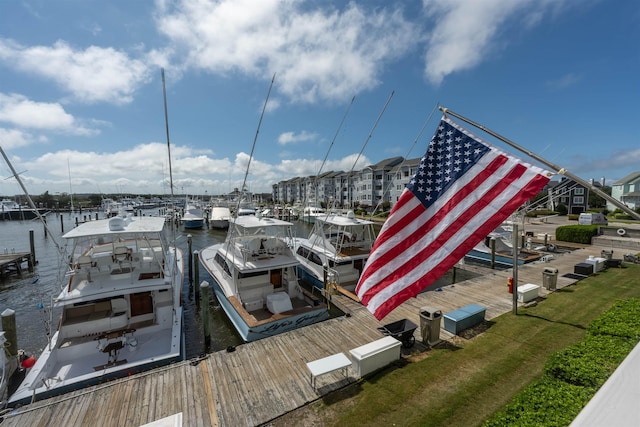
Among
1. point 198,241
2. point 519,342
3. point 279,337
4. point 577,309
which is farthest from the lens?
point 198,241

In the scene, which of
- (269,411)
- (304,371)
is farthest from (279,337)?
(269,411)

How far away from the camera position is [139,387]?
7523 mm

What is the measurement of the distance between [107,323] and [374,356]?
10347 millimetres

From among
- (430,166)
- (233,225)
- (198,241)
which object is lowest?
(198,241)

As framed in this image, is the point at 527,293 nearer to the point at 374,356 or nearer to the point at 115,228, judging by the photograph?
the point at 374,356

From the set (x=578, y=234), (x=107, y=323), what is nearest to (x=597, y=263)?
(x=578, y=234)

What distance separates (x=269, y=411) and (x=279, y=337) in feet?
11.2

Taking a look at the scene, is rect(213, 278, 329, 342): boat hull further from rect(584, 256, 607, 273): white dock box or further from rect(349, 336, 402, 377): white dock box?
rect(584, 256, 607, 273): white dock box

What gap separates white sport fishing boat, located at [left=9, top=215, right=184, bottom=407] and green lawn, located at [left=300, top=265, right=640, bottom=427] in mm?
6724

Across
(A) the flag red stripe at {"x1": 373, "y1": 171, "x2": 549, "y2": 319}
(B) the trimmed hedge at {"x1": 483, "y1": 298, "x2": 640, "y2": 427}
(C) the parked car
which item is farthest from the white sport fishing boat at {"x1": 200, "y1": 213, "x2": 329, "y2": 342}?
(C) the parked car

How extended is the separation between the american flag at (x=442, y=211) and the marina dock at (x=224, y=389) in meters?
3.69

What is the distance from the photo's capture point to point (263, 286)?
46.0ft

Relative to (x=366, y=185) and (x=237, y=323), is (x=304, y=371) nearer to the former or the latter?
(x=237, y=323)

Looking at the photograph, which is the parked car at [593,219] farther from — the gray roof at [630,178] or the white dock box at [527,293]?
the gray roof at [630,178]
